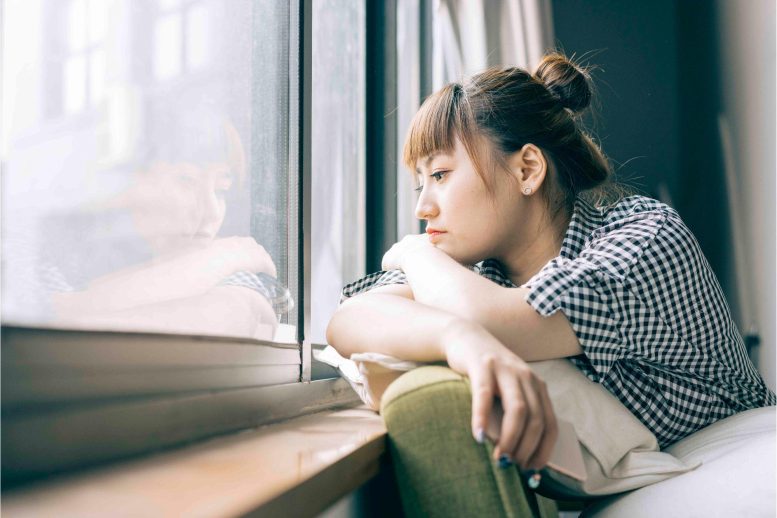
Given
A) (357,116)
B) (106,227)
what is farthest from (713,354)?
(357,116)

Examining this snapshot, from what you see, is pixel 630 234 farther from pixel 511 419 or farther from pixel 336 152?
pixel 336 152

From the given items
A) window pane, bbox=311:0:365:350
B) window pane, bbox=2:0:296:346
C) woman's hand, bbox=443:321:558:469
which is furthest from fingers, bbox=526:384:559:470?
window pane, bbox=311:0:365:350

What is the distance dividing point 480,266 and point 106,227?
0.74 metres

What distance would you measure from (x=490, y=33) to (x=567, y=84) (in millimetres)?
928

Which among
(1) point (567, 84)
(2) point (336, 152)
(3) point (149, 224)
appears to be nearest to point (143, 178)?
(3) point (149, 224)

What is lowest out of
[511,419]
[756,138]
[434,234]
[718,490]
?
[718,490]

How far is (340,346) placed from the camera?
0.95 metres

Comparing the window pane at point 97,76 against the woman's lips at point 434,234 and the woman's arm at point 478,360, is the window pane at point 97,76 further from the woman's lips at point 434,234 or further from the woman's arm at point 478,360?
the woman's lips at point 434,234

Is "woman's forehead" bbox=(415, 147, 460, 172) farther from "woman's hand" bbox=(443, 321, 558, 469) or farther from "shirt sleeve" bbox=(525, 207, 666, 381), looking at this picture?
"woman's hand" bbox=(443, 321, 558, 469)

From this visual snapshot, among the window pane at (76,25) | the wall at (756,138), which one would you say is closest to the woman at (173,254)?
the window pane at (76,25)

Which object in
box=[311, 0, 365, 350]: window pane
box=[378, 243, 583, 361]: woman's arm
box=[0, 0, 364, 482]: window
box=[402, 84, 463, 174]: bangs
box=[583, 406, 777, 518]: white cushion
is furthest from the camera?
box=[311, 0, 365, 350]: window pane

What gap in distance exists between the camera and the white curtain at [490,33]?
6.69 ft

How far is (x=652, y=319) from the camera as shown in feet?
2.88

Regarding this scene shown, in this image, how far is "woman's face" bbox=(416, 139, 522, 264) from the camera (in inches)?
44.6
